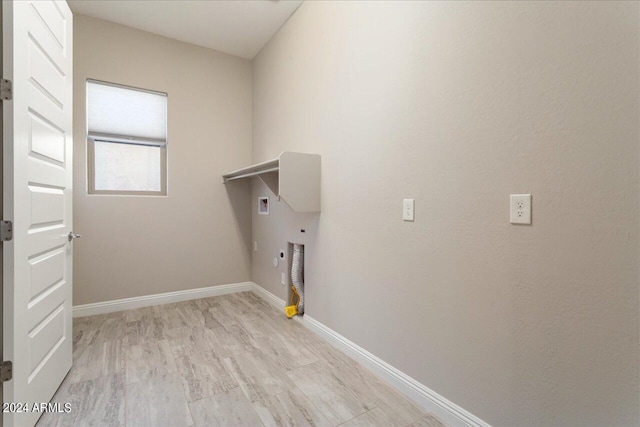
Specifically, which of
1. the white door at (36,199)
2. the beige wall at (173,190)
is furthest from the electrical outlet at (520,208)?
the beige wall at (173,190)

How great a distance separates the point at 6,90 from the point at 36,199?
0.49 m

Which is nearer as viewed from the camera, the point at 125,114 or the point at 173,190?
the point at 125,114

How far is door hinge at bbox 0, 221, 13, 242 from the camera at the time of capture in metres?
1.23

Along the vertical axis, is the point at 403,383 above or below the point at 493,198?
below

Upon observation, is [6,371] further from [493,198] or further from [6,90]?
[493,198]

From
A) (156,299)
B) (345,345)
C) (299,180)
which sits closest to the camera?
(345,345)

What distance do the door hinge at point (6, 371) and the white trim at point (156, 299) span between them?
6.02ft

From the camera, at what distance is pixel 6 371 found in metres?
1.25

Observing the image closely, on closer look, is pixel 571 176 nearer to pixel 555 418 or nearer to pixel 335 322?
pixel 555 418

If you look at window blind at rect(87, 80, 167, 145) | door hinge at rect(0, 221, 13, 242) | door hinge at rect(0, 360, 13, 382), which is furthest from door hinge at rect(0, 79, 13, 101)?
window blind at rect(87, 80, 167, 145)

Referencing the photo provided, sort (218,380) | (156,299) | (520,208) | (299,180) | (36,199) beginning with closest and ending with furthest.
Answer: (520,208), (36,199), (218,380), (299,180), (156,299)

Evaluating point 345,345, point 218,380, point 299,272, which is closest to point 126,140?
point 299,272

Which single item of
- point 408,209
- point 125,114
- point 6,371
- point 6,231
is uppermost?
point 125,114

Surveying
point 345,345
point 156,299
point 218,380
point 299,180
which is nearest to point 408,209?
point 299,180
